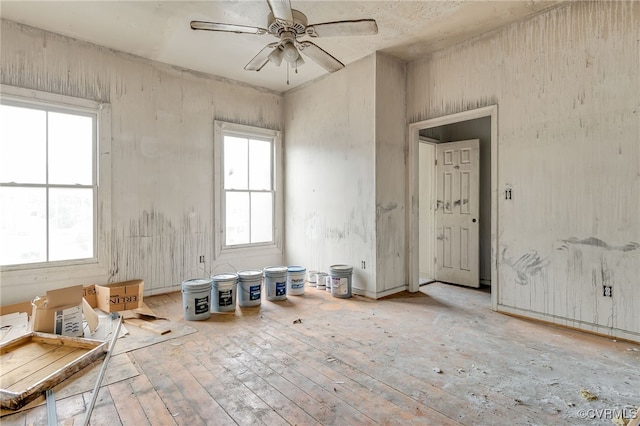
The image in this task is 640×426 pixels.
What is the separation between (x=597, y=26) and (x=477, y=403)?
10.8ft

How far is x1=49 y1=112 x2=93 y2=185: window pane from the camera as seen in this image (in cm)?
373

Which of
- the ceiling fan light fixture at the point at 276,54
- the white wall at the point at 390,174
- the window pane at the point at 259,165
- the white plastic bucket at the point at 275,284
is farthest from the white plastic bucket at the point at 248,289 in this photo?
the ceiling fan light fixture at the point at 276,54

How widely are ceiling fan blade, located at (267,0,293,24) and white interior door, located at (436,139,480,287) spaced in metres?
3.54

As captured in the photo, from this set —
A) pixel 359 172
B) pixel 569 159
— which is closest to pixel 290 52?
pixel 359 172

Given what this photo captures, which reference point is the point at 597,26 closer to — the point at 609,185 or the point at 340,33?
the point at 609,185

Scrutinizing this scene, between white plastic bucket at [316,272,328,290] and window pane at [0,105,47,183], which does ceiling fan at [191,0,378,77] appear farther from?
white plastic bucket at [316,272,328,290]

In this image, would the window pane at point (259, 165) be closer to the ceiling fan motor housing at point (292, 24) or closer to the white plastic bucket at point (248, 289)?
the white plastic bucket at point (248, 289)

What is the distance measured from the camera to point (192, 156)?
185 inches

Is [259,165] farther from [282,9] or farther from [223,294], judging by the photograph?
[282,9]

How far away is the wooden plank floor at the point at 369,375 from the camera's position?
1.92 meters

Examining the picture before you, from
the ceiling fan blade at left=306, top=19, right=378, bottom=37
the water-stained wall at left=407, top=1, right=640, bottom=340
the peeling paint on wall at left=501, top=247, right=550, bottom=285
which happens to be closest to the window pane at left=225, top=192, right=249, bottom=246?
the ceiling fan blade at left=306, top=19, right=378, bottom=37

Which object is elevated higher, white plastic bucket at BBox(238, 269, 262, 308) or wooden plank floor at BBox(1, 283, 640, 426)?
white plastic bucket at BBox(238, 269, 262, 308)

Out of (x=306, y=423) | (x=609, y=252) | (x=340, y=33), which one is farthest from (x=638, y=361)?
(x=340, y=33)

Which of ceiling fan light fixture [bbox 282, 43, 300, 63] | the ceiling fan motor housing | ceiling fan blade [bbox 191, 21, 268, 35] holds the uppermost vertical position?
the ceiling fan motor housing
